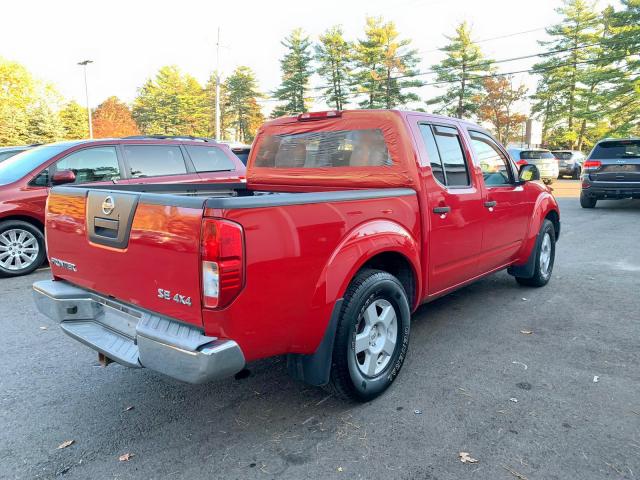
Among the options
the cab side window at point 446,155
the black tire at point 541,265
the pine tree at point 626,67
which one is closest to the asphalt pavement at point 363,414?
the black tire at point 541,265

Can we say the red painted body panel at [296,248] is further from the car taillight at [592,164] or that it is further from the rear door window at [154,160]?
the car taillight at [592,164]

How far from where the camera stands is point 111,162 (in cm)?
682


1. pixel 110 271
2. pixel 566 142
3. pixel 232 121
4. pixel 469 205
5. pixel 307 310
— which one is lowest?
pixel 307 310

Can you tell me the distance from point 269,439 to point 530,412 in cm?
159

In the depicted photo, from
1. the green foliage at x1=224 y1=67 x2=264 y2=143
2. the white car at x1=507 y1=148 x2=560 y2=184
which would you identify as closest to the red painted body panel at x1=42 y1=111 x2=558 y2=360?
the white car at x1=507 y1=148 x2=560 y2=184

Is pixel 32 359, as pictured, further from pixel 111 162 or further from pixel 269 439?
pixel 111 162

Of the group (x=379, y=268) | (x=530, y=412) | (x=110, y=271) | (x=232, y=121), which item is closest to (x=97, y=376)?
(x=110, y=271)

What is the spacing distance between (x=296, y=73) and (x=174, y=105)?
2513 centimetres

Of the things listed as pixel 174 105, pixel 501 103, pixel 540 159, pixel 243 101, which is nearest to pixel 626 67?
pixel 501 103

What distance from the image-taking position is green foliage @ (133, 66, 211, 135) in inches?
2704

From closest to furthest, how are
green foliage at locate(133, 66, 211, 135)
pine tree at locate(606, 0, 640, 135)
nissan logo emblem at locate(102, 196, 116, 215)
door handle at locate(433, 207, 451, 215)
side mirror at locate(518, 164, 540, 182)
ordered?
nissan logo emblem at locate(102, 196, 116, 215) < door handle at locate(433, 207, 451, 215) < side mirror at locate(518, 164, 540, 182) < pine tree at locate(606, 0, 640, 135) < green foliage at locate(133, 66, 211, 135)

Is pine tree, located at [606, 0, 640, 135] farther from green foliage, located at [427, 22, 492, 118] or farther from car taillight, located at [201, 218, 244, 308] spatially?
car taillight, located at [201, 218, 244, 308]

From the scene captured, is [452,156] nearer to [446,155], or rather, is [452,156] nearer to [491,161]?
[446,155]

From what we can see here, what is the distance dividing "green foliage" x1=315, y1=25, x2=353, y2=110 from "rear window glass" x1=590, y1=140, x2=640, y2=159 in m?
38.3
